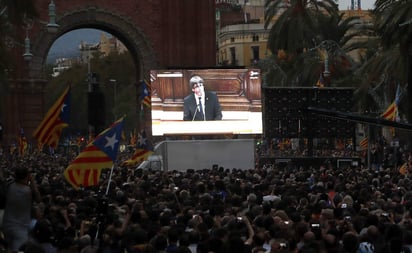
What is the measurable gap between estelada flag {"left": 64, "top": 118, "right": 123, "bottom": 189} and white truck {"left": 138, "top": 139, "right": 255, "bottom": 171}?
25446 millimetres

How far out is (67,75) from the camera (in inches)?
5487

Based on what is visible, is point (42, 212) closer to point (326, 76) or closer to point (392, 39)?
point (392, 39)

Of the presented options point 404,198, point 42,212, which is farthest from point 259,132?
point 42,212

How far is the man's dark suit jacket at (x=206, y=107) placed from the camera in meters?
52.4

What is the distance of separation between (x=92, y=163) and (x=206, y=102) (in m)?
34.4

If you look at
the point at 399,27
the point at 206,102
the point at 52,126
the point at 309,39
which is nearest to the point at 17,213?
the point at 52,126

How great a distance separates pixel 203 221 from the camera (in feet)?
53.1

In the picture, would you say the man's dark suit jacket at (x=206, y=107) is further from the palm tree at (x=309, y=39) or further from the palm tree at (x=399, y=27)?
the palm tree at (x=399, y=27)

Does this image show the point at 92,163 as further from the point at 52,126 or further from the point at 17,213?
the point at 52,126

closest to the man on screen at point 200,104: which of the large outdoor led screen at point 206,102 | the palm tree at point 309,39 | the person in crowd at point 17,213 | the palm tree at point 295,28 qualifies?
Result: the large outdoor led screen at point 206,102

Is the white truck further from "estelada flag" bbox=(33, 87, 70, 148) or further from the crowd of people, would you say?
the crowd of people

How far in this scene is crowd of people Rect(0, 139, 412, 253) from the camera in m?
13.4

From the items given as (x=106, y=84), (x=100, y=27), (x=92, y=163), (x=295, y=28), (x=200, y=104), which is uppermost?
(x=100, y=27)

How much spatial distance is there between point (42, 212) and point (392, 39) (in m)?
25.6
